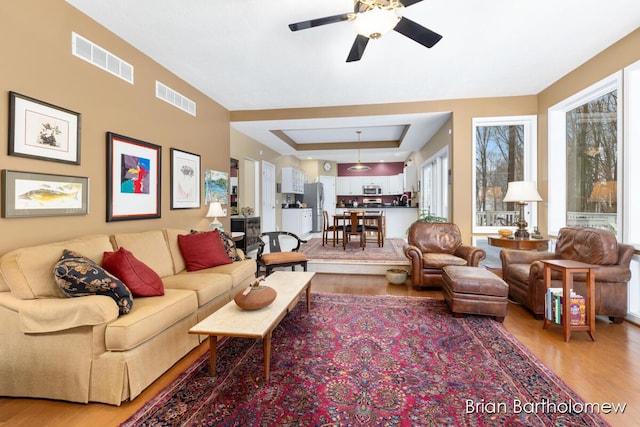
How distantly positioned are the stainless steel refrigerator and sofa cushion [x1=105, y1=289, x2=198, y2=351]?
23.4 ft

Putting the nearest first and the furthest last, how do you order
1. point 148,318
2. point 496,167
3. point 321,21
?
point 148,318 → point 321,21 → point 496,167

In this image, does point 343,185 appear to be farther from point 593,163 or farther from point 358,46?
point 358,46

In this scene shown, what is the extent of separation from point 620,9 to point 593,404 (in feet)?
10.3

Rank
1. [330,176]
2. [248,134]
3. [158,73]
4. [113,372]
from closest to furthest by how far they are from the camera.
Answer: [113,372]
[158,73]
[248,134]
[330,176]

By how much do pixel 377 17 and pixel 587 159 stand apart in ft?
11.4

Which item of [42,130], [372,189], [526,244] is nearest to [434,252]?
[526,244]

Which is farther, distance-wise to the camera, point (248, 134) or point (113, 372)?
point (248, 134)

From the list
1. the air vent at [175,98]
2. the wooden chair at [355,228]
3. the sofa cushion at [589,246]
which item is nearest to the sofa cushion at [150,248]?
the air vent at [175,98]

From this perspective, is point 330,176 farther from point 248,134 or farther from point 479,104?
point 479,104

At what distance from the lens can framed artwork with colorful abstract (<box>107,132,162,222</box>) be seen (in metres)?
2.79

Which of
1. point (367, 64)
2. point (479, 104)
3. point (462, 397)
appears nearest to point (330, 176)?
point (479, 104)

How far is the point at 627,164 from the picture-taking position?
2861 millimetres

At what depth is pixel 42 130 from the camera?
2.20 m

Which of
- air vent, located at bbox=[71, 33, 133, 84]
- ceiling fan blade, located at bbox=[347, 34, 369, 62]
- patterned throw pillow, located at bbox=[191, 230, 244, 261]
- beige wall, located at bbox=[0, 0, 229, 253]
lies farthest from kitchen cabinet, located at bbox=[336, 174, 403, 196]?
air vent, located at bbox=[71, 33, 133, 84]
